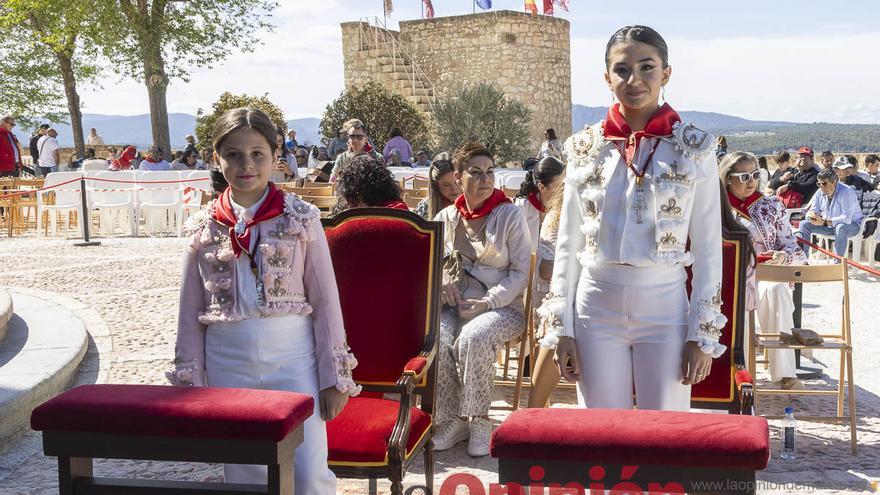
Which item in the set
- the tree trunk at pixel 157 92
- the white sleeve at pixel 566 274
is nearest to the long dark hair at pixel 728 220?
the white sleeve at pixel 566 274

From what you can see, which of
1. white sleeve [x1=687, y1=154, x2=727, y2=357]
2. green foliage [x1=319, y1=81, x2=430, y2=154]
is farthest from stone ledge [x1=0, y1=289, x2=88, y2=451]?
green foliage [x1=319, y1=81, x2=430, y2=154]

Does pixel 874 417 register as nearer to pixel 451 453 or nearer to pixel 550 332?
pixel 451 453

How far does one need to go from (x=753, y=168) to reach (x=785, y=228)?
44cm

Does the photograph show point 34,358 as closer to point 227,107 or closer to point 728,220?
point 728,220

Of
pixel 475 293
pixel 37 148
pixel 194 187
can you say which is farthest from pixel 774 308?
pixel 37 148

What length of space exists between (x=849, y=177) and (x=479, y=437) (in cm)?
909

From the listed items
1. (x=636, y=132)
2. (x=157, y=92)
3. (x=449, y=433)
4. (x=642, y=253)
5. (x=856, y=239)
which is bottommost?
(x=449, y=433)

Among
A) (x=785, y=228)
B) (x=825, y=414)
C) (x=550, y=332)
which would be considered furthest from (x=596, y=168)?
(x=785, y=228)

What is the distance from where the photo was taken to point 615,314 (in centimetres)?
252

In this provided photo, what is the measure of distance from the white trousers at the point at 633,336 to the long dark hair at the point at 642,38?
0.59 metres

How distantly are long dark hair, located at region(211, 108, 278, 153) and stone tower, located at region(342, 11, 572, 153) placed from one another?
2594 centimetres

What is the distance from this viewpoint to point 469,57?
2938 cm

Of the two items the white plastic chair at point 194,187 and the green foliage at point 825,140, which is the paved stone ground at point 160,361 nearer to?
the white plastic chair at point 194,187

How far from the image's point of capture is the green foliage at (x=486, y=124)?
2284 cm
